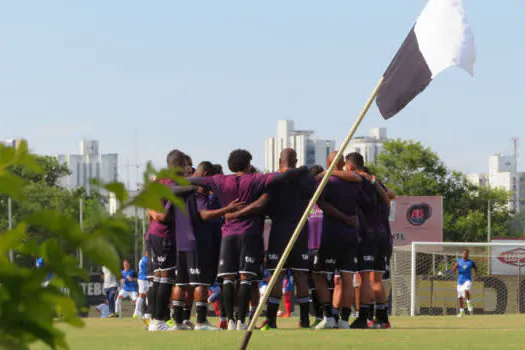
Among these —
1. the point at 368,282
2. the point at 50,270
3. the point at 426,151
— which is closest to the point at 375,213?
the point at 368,282

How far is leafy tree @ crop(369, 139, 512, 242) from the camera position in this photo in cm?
9219

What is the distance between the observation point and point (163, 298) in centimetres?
1175

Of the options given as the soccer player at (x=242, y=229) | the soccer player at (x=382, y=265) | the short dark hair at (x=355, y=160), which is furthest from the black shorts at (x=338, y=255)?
the soccer player at (x=242, y=229)

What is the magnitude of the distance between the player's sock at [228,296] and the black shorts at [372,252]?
1.75 meters

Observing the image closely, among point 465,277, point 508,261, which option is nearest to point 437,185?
point 508,261

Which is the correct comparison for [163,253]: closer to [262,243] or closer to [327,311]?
[262,243]

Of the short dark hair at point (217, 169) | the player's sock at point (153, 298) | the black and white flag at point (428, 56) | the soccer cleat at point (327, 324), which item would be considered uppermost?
the black and white flag at point (428, 56)

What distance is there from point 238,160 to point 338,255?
171cm

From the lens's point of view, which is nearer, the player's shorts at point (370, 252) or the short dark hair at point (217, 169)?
the short dark hair at point (217, 169)

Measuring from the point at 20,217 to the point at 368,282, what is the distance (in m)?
11.3

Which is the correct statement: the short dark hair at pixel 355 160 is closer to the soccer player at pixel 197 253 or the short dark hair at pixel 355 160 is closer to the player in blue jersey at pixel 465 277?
the soccer player at pixel 197 253

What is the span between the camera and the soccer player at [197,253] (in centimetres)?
1170

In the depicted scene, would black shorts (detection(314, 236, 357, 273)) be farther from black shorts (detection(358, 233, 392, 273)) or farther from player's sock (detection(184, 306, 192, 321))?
player's sock (detection(184, 306, 192, 321))

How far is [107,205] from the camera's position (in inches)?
58.0
